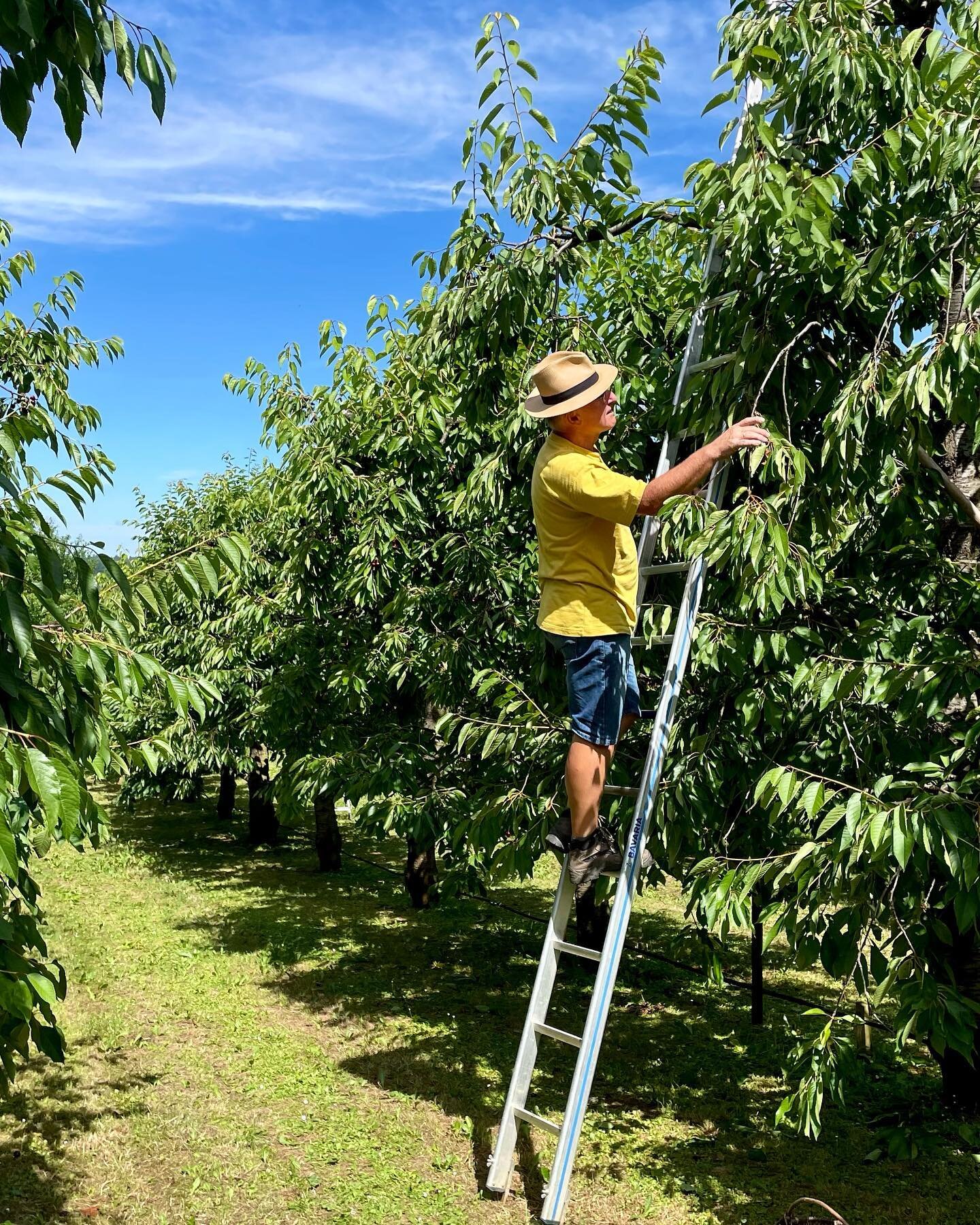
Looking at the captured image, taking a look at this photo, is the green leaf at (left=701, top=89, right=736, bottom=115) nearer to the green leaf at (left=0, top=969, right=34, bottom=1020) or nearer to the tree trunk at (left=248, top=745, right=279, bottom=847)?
the green leaf at (left=0, top=969, right=34, bottom=1020)

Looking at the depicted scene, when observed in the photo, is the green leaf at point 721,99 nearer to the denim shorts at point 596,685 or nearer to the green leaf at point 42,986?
the denim shorts at point 596,685

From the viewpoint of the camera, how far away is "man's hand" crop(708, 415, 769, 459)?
11.9ft

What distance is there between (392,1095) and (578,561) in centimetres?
394

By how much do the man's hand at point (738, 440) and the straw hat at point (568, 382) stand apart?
0.63 m

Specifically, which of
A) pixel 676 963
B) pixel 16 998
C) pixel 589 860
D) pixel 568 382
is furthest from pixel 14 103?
pixel 676 963

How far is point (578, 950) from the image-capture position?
4281 mm

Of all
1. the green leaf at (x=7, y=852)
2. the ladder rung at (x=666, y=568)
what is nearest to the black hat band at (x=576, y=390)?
the ladder rung at (x=666, y=568)

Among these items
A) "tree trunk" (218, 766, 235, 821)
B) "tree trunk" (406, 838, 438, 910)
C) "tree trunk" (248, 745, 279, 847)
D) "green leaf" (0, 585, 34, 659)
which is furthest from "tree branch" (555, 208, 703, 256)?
"tree trunk" (218, 766, 235, 821)

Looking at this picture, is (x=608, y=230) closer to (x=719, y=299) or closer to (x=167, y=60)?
(x=719, y=299)

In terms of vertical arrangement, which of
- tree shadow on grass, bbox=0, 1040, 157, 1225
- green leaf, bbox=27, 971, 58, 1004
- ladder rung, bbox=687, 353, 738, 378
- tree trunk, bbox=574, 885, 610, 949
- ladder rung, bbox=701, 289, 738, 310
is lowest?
tree shadow on grass, bbox=0, 1040, 157, 1225

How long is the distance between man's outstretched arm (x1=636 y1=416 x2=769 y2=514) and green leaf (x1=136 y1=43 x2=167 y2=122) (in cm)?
189

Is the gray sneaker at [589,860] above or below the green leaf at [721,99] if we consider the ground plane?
below

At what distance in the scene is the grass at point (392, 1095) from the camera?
4.98 m

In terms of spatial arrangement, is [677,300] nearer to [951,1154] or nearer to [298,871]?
[951,1154]
